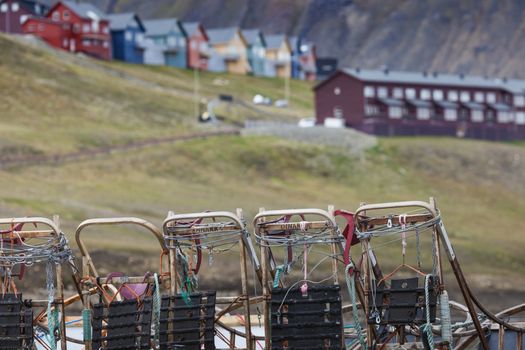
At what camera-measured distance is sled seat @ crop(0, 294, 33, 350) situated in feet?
79.7

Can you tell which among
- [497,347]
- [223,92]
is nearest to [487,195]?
[223,92]

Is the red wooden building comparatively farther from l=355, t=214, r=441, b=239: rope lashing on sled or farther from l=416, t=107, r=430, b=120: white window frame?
l=355, t=214, r=441, b=239: rope lashing on sled

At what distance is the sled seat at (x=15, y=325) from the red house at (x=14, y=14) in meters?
158

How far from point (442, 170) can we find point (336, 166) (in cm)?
1009

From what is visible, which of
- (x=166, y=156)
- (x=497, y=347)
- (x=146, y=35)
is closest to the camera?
(x=497, y=347)

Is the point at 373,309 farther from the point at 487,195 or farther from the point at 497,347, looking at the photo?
the point at 487,195

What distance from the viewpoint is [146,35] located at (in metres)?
191

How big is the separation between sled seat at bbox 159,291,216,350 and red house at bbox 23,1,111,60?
15335cm

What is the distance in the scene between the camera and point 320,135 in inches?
5012

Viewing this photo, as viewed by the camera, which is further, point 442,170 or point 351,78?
point 351,78

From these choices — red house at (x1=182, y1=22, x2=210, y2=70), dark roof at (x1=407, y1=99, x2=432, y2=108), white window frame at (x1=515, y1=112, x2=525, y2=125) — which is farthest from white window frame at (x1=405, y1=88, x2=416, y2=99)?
red house at (x1=182, y1=22, x2=210, y2=70)

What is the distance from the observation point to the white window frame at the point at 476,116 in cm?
14588

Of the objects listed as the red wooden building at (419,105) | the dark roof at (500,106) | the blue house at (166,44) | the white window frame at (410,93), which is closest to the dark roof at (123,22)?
the blue house at (166,44)

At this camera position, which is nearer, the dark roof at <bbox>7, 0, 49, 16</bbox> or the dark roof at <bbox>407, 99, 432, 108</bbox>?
the dark roof at <bbox>407, 99, 432, 108</bbox>
